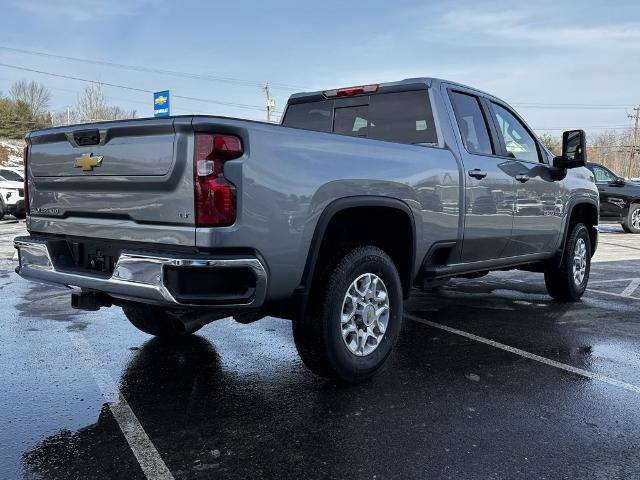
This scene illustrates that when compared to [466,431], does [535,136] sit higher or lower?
higher

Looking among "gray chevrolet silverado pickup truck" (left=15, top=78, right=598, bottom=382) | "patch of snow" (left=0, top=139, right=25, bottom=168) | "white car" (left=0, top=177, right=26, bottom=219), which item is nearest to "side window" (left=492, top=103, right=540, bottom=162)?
"gray chevrolet silverado pickup truck" (left=15, top=78, right=598, bottom=382)

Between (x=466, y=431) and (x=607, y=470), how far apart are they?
0.68 meters

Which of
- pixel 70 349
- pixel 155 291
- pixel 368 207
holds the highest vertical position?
pixel 368 207

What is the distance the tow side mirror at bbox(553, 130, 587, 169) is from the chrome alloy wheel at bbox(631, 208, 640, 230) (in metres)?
12.0

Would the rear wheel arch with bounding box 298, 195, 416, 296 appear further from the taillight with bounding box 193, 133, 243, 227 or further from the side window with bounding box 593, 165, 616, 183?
the side window with bounding box 593, 165, 616, 183

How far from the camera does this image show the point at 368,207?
12.8 ft

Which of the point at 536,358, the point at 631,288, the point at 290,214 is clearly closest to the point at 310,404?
the point at 290,214

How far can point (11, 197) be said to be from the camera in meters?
19.1

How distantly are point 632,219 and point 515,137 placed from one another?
12482 millimetres

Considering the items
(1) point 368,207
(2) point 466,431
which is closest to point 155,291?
(1) point 368,207

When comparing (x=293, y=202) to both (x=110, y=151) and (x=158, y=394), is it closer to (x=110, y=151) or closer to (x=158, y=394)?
(x=110, y=151)

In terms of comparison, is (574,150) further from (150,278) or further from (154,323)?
(150,278)

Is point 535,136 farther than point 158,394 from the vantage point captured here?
Yes

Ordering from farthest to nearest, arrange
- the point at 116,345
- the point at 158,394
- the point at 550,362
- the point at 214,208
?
the point at 116,345
the point at 550,362
the point at 158,394
the point at 214,208
